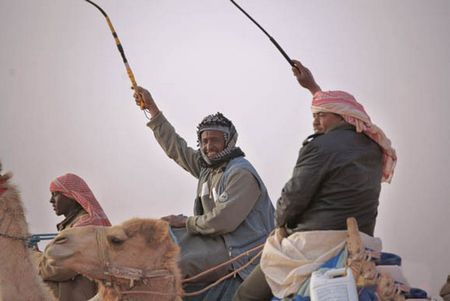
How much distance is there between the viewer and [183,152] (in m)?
9.02

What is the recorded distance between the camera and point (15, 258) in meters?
7.24

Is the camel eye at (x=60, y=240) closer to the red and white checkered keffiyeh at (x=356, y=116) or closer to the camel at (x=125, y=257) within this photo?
the camel at (x=125, y=257)

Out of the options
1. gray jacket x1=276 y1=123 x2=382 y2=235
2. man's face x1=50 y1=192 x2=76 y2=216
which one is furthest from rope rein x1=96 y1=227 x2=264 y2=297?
man's face x1=50 y1=192 x2=76 y2=216

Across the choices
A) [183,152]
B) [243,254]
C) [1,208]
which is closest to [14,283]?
[1,208]

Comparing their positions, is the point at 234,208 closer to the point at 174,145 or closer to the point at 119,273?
the point at 174,145

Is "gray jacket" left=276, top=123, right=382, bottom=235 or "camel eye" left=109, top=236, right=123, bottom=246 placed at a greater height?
"camel eye" left=109, top=236, right=123, bottom=246

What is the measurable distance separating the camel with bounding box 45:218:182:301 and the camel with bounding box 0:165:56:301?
2.59 feet

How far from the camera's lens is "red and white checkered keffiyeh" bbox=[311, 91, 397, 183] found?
19.9 ft

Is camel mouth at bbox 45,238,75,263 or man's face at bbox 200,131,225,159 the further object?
man's face at bbox 200,131,225,159

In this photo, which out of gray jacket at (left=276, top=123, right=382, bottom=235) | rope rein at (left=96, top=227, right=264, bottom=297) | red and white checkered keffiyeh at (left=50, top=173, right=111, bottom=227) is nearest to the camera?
gray jacket at (left=276, top=123, right=382, bottom=235)

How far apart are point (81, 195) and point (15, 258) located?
1519 millimetres

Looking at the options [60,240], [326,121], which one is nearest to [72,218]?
[60,240]

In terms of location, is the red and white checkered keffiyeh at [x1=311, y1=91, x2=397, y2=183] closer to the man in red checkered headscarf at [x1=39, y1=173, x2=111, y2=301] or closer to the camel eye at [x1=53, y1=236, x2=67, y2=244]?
the camel eye at [x1=53, y1=236, x2=67, y2=244]

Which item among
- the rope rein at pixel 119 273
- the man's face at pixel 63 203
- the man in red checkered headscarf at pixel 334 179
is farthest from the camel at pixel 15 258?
the man in red checkered headscarf at pixel 334 179
